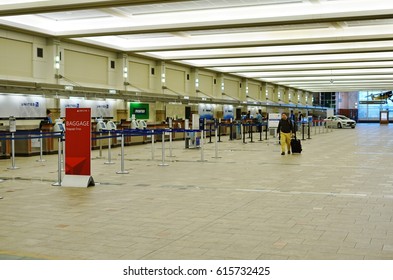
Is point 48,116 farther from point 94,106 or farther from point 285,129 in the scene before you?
point 285,129

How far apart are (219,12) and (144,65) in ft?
36.7

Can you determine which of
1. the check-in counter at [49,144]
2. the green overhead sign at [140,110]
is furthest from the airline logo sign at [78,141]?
the green overhead sign at [140,110]

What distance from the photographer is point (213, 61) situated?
111ft

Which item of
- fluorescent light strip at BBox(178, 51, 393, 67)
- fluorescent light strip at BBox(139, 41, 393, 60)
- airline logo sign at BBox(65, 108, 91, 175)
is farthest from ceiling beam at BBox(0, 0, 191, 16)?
fluorescent light strip at BBox(178, 51, 393, 67)

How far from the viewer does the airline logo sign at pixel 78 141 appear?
10.3 metres

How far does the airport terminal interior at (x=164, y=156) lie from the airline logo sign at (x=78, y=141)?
0.9 inches

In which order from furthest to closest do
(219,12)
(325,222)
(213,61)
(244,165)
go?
(213,61) < (219,12) < (244,165) < (325,222)

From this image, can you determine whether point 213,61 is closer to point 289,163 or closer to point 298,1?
point 298,1

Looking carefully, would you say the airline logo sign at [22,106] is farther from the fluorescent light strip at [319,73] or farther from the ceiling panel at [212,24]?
the fluorescent light strip at [319,73]

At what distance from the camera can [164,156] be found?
1659 cm

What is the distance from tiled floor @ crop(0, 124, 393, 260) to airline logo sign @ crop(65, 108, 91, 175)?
513 millimetres

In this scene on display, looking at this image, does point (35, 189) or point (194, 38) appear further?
point (194, 38)

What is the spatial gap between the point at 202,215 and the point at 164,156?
30.7ft
